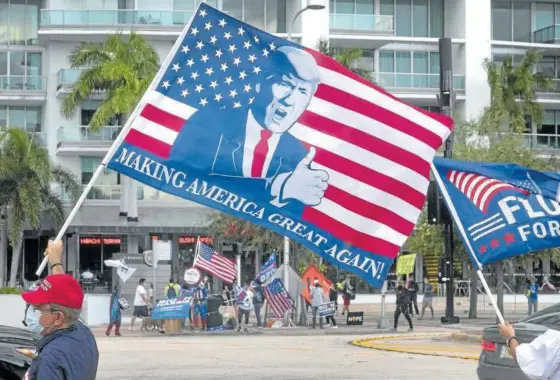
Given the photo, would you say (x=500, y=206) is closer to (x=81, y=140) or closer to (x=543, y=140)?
(x=81, y=140)

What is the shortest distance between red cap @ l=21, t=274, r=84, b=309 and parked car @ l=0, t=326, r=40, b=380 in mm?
6003

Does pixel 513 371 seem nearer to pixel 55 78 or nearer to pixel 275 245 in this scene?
pixel 275 245

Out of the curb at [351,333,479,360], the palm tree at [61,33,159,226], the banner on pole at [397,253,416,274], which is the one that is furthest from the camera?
the palm tree at [61,33,159,226]

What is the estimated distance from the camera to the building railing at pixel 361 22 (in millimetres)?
60156

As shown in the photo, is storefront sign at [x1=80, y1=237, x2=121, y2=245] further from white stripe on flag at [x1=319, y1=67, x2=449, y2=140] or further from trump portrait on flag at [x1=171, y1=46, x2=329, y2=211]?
white stripe on flag at [x1=319, y1=67, x2=449, y2=140]

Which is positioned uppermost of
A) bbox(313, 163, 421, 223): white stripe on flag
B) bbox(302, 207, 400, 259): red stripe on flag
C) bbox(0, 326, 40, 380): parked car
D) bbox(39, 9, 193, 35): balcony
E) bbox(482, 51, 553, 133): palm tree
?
bbox(39, 9, 193, 35): balcony

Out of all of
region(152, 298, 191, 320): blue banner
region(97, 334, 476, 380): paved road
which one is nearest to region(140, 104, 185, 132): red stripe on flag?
region(97, 334, 476, 380): paved road

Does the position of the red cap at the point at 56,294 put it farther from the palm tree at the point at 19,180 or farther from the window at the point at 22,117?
the window at the point at 22,117

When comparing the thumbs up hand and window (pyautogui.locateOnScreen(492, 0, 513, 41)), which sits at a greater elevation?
window (pyautogui.locateOnScreen(492, 0, 513, 41))

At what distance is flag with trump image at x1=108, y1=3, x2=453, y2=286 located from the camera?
9430 millimetres

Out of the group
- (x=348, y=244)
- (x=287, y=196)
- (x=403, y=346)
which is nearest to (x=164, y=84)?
(x=287, y=196)

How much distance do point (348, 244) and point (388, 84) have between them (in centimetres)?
5229

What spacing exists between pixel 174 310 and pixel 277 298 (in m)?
3.84

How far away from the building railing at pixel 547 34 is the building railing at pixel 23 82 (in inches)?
1083
